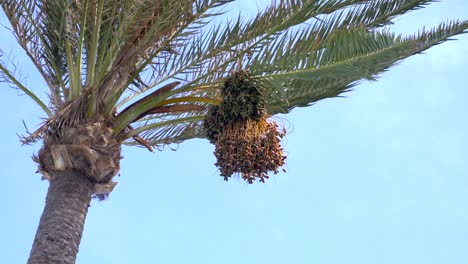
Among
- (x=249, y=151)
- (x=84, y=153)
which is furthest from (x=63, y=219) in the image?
(x=249, y=151)

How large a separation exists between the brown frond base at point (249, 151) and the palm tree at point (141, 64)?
0.41m

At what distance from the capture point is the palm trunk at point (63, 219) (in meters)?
7.85

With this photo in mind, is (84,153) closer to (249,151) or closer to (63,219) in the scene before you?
(63,219)

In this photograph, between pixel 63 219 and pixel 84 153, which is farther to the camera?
pixel 84 153

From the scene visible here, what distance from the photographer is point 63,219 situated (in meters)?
8.12

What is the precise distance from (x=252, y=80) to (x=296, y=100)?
128 centimetres

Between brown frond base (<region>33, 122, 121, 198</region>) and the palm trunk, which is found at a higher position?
brown frond base (<region>33, 122, 121, 198</region>)

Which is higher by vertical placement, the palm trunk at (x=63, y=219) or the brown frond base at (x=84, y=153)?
the brown frond base at (x=84, y=153)

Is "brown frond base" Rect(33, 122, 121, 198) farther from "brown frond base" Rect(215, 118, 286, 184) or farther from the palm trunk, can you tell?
"brown frond base" Rect(215, 118, 286, 184)

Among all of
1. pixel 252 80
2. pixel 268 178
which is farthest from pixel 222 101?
pixel 268 178

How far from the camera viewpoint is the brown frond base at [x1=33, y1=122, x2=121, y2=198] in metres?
8.43

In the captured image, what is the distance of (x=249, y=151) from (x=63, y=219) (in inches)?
73.8

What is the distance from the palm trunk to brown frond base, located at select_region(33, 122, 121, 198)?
94 millimetres

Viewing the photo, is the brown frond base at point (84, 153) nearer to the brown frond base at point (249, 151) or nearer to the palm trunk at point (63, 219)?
the palm trunk at point (63, 219)
